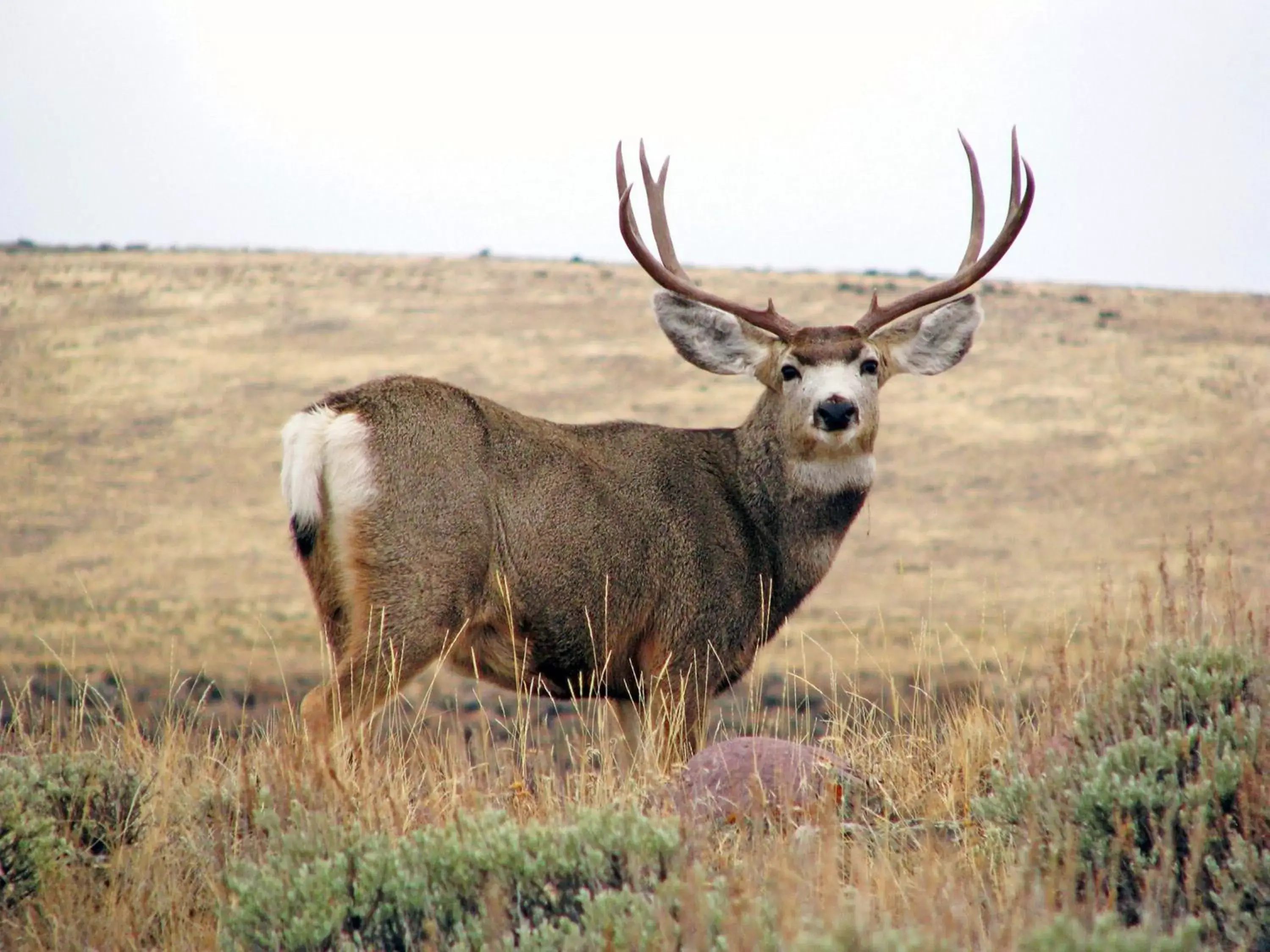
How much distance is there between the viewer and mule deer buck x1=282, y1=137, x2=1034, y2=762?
18.6ft

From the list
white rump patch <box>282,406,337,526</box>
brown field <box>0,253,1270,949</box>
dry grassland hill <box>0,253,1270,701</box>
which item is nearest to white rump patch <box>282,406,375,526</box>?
white rump patch <box>282,406,337,526</box>

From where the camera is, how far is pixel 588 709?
512 inches

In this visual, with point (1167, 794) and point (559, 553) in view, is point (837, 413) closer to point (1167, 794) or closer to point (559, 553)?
point (559, 553)

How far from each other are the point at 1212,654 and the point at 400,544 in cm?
295

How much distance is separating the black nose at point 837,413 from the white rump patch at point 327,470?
204cm

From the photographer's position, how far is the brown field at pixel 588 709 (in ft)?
13.9

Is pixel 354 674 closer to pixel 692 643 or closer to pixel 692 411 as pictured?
pixel 692 643

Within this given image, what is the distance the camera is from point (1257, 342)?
39031mm

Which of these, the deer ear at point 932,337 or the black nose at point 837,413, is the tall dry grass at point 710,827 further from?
the deer ear at point 932,337

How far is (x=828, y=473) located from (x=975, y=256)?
4.88 ft

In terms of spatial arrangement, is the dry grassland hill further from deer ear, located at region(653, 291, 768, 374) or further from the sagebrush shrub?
the sagebrush shrub

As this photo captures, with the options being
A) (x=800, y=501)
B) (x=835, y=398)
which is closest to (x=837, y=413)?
(x=835, y=398)

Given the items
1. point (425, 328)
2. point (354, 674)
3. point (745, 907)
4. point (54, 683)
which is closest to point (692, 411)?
point (425, 328)

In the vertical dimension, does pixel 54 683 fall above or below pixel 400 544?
below
